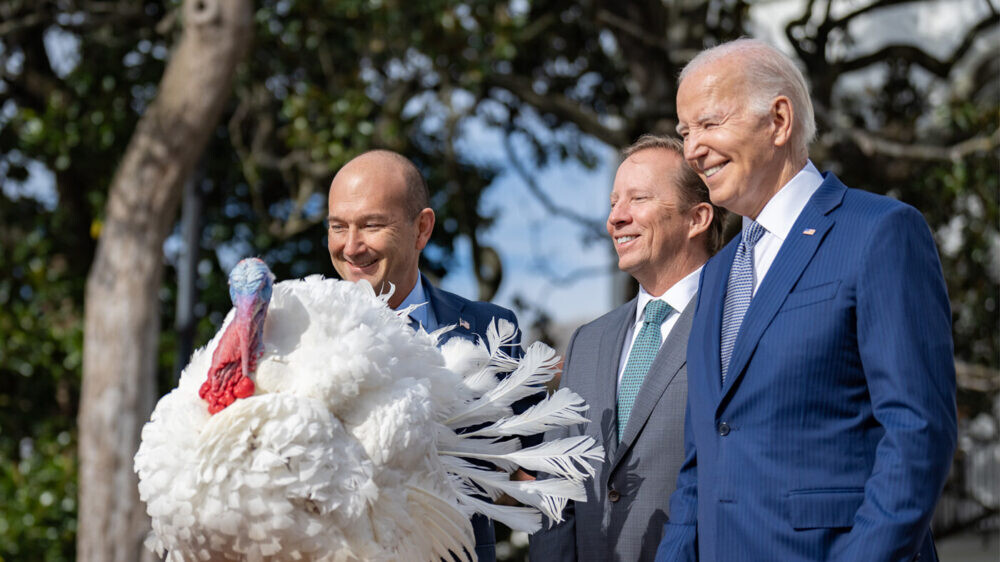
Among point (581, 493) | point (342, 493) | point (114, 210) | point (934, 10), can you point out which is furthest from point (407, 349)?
point (934, 10)

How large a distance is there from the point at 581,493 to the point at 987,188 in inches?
281

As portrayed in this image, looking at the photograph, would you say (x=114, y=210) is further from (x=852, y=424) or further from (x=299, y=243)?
(x=852, y=424)

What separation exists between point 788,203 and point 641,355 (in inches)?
32.2

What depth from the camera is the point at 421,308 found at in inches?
133

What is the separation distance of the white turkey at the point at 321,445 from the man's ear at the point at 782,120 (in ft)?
3.14

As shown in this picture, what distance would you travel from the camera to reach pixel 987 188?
869 cm

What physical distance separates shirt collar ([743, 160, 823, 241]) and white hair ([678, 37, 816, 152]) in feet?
0.29

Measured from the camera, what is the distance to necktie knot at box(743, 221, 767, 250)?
264cm

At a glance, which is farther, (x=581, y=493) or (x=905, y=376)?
(x=581, y=493)

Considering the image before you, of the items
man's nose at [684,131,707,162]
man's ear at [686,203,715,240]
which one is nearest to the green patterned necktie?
man's ear at [686,203,715,240]

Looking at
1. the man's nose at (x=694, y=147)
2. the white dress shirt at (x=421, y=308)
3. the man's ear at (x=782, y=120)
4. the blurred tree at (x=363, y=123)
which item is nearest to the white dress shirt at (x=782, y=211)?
the man's ear at (x=782, y=120)

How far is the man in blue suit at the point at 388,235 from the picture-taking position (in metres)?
3.19

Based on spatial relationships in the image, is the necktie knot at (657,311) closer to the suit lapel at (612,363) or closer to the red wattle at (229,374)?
the suit lapel at (612,363)

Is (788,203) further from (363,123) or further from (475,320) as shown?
(363,123)
